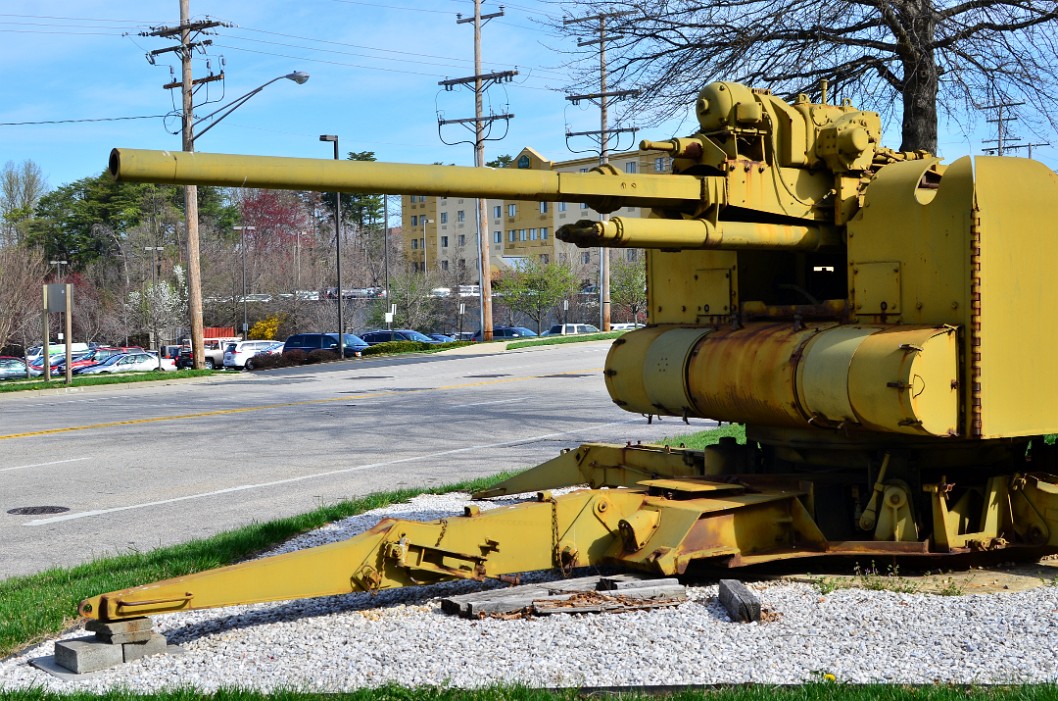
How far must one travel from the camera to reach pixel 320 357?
3759 centimetres

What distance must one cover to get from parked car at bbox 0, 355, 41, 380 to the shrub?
1443 cm

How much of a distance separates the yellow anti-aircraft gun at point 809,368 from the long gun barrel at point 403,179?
0.05 feet

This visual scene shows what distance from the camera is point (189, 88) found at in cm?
3241

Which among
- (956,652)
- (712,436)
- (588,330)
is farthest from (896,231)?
(588,330)

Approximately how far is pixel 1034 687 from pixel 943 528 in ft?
6.88

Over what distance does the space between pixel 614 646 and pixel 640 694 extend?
2.30 ft

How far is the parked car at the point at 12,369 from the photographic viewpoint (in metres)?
46.2

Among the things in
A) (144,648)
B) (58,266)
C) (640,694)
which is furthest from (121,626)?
(58,266)

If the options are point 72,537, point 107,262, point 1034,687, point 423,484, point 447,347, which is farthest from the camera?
point 107,262

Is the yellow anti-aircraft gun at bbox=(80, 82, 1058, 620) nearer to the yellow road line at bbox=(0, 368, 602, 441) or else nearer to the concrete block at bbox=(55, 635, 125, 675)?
the concrete block at bbox=(55, 635, 125, 675)

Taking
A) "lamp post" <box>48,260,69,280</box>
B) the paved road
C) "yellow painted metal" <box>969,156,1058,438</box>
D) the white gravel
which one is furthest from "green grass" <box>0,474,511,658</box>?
"lamp post" <box>48,260,69,280</box>

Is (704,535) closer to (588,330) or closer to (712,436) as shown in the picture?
(712,436)

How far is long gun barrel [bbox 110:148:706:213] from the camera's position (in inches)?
200

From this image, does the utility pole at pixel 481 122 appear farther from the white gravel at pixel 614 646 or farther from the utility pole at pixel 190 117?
the white gravel at pixel 614 646
